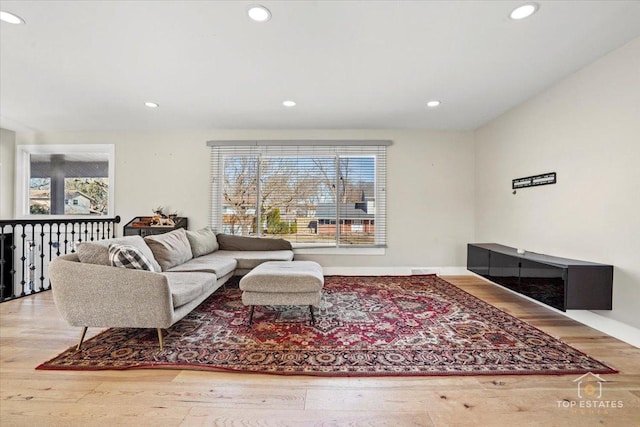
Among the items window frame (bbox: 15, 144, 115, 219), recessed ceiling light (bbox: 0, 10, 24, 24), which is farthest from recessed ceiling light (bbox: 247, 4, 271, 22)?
window frame (bbox: 15, 144, 115, 219)

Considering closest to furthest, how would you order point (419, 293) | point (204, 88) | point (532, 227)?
point (204, 88)
point (532, 227)
point (419, 293)

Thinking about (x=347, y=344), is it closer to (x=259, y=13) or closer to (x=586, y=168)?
(x=259, y=13)

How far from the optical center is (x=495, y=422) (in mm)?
1365

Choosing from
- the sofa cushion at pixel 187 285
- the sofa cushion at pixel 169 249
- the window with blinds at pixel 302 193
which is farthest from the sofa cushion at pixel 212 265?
the window with blinds at pixel 302 193

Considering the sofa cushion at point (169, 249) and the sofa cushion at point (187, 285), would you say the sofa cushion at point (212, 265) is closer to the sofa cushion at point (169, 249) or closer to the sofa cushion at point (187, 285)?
the sofa cushion at point (169, 249)

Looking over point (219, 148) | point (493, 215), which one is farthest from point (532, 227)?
point (219, 148)

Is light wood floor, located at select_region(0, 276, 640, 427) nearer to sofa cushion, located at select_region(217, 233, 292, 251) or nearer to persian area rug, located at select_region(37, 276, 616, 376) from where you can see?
persian area rug, located at select_region(37, 276, 616, 376)

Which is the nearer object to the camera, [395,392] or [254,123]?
[395,392]

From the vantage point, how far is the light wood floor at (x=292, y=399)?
1379 mm

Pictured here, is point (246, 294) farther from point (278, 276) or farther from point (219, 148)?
point (219, 148)

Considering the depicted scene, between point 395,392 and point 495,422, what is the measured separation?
0.49m

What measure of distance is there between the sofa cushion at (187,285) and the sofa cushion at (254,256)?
841 millimetres

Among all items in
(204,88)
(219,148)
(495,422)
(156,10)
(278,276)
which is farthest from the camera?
(219,148)

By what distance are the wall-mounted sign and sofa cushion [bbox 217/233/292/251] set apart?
10.9 ft
